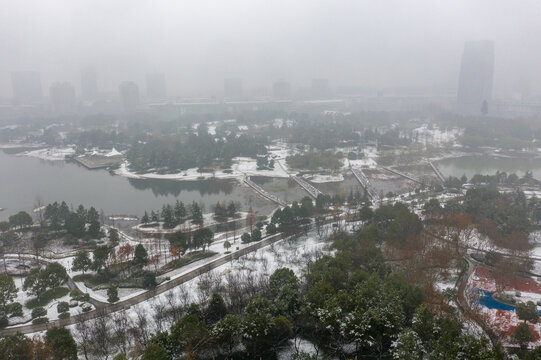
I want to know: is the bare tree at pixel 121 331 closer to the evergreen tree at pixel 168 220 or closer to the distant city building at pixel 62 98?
the evergreen tree at pixel 168 220

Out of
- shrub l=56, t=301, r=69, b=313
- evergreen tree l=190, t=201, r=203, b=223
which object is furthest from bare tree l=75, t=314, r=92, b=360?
evergreen tree l=190, t=201, r=203, b=223

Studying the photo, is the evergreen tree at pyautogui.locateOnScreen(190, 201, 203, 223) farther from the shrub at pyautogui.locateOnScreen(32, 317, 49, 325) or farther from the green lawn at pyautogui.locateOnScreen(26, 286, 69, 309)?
the shrub at pyautogui.locateOnScreen(32, 317, 49, 325)

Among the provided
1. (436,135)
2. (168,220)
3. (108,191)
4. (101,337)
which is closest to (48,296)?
(101,337)

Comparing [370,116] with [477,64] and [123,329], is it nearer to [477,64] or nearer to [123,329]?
[477,64]

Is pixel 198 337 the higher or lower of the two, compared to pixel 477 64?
lower

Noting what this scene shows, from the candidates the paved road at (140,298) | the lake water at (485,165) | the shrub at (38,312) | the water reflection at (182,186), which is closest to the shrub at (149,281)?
the paved road at (140,298)

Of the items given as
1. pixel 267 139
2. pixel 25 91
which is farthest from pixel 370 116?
pixel 25 91
